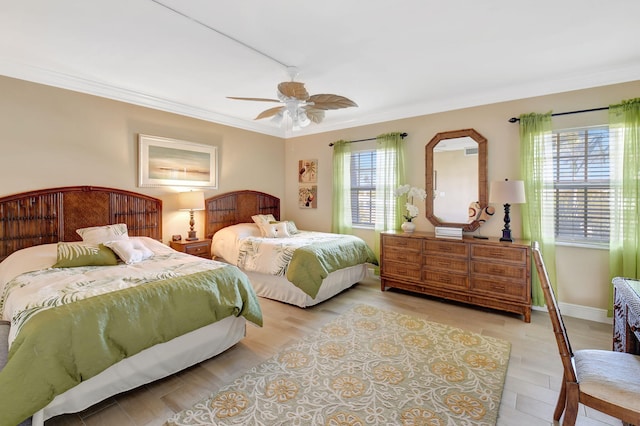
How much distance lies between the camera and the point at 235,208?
5145 mm

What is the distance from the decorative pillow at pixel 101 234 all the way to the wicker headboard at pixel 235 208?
142 centimetres

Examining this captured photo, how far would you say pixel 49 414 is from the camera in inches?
66.7

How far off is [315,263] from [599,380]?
2522mm

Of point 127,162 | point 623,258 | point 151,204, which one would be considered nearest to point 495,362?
point 623,258

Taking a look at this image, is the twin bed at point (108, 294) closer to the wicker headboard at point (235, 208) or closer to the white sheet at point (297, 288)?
the white sheet at point (297, 288)

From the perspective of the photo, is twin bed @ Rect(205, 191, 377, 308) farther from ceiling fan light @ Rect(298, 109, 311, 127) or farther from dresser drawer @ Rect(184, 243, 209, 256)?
ceiling fan light @ Rect(298, 109, 311, 127)

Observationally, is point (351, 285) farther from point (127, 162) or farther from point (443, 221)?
point (127, 162)

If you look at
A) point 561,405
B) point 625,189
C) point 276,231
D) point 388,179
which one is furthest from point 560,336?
point 276,231

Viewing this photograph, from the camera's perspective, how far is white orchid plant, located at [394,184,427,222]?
4.27 metres

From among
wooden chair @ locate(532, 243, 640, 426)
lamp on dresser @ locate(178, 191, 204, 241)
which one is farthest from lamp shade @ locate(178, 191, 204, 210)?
wooden chair @ locate(532, 243, 640, 426)

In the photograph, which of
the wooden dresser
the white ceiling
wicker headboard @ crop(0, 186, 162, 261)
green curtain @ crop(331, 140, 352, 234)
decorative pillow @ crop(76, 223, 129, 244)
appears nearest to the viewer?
the white ceiling

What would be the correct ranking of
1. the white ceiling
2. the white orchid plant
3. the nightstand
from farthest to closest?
the white orchid plant < the nightstand < the white ceiling

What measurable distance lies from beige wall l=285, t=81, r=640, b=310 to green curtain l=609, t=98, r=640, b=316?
0.11 meters

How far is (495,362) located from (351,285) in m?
2.19
